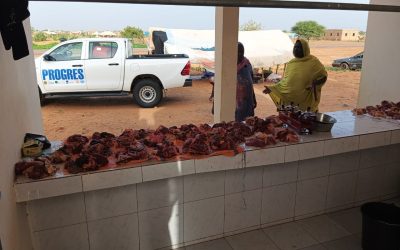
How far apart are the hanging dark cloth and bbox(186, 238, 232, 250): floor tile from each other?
6.27 ft

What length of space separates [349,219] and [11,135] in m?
2.94

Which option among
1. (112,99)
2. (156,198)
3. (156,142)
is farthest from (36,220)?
(112,99)

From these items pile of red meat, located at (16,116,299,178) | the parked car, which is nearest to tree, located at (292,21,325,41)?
→ the parked car

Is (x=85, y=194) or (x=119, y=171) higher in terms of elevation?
(x=119, y=171)

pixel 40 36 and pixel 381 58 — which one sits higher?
pixel 40 36

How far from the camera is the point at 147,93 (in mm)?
9500

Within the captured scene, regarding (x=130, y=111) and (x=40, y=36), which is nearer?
(x=130, y=111)

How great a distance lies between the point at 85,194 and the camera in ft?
7.45

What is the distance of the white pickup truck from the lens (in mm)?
8656

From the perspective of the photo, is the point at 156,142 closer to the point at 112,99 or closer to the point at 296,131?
the point at 296,131

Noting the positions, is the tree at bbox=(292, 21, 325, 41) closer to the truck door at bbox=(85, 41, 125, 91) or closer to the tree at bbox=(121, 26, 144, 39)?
the tree at bbox=(121, 26, 144, 39)

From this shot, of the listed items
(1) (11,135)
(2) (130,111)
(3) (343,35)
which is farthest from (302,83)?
(3) (343,35)

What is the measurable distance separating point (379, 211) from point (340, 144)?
63 cm

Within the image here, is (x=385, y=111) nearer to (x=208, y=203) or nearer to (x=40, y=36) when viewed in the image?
(x=208, y=203)
